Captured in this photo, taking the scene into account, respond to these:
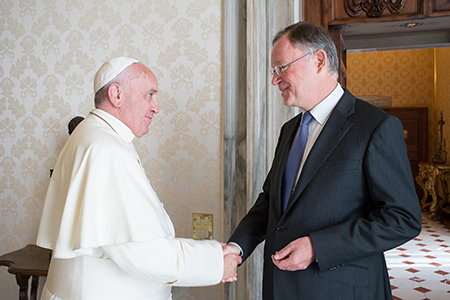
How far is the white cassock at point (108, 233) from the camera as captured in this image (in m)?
1.37

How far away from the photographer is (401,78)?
404 inches

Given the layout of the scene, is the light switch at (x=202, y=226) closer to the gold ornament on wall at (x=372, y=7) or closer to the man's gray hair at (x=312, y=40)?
the man's gray hair at (x=312, y=40)

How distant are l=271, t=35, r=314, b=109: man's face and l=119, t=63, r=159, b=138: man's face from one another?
0.59m

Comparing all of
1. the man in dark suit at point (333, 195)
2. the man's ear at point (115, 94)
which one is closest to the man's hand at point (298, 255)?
the man in dark suit at point (333, 195)

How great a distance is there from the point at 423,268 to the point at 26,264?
485 centimetres

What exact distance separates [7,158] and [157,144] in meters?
1.34

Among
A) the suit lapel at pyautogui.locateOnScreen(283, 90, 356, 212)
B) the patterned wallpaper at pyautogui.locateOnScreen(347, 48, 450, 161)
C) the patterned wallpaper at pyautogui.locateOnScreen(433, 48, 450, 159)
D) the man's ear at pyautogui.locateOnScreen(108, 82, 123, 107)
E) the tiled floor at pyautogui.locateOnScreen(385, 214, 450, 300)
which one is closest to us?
the suit lapel at pyautogui.locateOnScreen(283, 90, 356, 212)

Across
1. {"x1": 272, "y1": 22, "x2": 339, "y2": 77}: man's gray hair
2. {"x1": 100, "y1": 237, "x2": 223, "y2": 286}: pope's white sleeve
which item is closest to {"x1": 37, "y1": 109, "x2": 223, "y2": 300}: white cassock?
{"x1": 100, "y1": 237, "x2": 223, "y2": 286}: pope's white sleeve

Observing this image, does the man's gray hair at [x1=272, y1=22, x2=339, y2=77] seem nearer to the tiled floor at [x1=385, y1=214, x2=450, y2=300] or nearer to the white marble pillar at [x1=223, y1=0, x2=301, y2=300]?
the white marble pillar at [x1=223, y1=0, x2=301, y2=300]

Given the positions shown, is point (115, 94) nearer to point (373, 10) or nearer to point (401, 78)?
point (373, 10)

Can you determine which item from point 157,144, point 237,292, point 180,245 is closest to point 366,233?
point 180,245

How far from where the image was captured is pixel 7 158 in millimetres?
3143

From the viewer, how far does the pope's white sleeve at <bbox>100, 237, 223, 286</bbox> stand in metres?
1.39

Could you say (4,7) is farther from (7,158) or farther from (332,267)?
(332,267)
